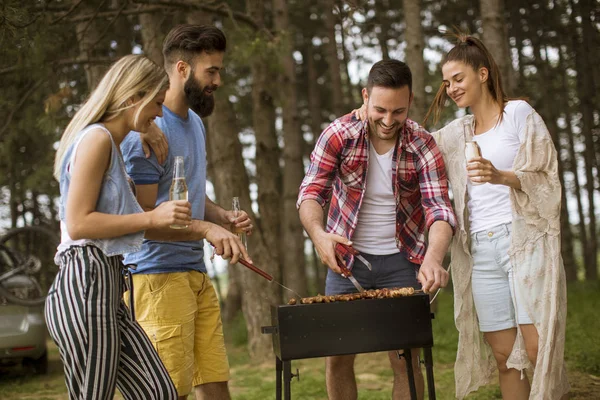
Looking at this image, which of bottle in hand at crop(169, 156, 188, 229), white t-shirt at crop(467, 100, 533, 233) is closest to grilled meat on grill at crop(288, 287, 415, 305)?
white t-shirt at crop(467, 100, 533, 233)

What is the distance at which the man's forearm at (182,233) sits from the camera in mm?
3428

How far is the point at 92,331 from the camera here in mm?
2834

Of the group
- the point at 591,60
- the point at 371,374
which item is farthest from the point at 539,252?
the point at 591,60

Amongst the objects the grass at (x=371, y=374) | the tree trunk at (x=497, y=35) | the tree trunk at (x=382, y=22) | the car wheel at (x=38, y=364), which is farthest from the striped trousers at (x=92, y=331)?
the tree trunk at (x=382, y=22)

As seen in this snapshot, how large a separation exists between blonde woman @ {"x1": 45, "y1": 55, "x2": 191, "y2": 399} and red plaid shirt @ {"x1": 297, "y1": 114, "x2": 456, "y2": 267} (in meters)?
1.41

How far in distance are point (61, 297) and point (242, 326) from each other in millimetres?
8903

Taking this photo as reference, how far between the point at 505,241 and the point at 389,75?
1.12 metres

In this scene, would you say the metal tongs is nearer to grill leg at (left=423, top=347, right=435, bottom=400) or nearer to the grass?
grill leg at (left=423, top=347, right=435, bottom=400)

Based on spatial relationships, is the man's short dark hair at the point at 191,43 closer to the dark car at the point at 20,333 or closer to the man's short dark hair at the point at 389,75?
the man's short dark hair at the point at 389,75

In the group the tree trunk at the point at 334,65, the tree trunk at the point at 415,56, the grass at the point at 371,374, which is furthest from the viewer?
the tree trunk at the point at 334,65

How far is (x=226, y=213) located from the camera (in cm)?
395

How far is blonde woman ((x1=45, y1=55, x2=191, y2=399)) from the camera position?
9.27 ft

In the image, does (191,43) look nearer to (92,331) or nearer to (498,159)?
(92,331)

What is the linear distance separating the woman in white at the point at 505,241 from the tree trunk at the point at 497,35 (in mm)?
2681
